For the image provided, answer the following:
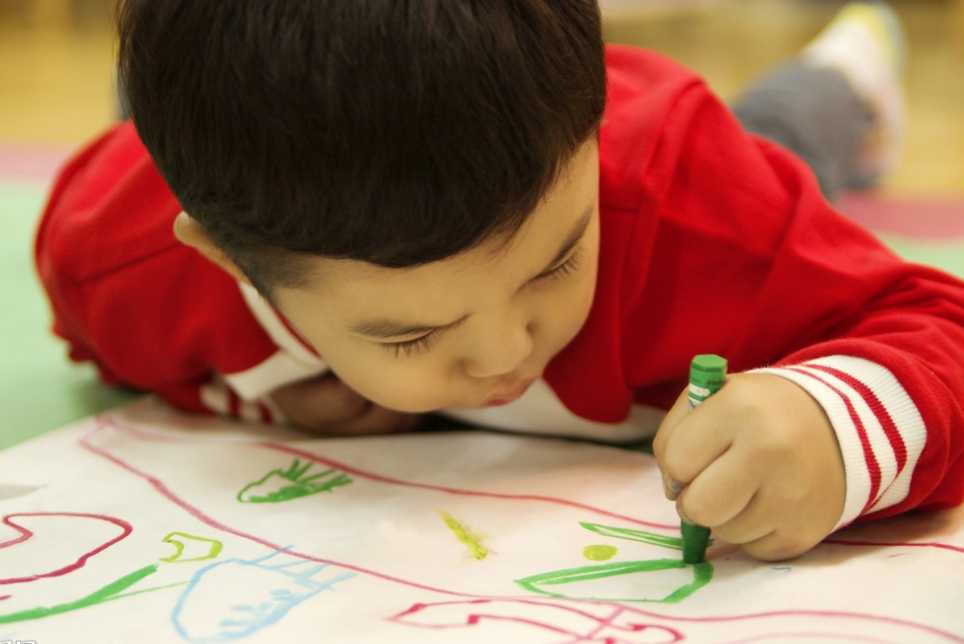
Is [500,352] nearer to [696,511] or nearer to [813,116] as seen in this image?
[696,511]

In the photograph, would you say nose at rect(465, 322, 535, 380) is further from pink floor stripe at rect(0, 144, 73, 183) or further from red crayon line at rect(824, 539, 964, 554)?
pink floor stripe at rect(0, 144, 73, 183)

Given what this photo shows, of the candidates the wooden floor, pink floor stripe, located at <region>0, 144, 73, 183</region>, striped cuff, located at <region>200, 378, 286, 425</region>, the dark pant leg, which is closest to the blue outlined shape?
striped cuff, located at <region>200, 378, 286, 425</region>

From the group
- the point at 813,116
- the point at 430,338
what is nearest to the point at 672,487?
the point at 430,338

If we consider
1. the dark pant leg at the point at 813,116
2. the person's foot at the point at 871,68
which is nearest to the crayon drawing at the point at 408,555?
the dark pant leg at the point at 813,116

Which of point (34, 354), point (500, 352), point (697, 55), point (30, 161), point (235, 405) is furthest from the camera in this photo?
point (697, 55)

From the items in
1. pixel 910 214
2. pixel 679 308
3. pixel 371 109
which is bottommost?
pixel 910 214

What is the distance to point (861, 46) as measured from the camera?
1.19 meters

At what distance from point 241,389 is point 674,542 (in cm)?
30

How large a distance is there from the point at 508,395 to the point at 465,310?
0.11 meters

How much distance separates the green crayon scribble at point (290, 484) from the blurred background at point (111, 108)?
184 mm

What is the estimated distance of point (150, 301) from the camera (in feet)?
2.41

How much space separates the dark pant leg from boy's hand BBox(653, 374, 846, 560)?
587 mm

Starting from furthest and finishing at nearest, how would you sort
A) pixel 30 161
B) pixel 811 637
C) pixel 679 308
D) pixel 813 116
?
pixel 30 161 < pixel 813 116 < pixel 679 308 < pixel 811 637

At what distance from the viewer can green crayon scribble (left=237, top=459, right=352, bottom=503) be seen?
610 mm
